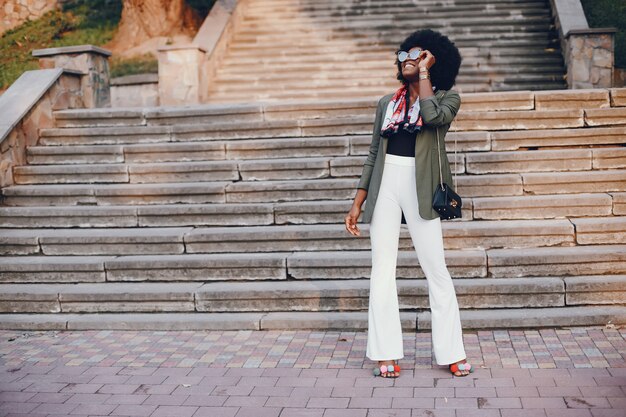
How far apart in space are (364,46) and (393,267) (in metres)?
8.76

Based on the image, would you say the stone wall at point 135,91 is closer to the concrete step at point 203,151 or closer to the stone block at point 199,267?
the concrete step at point 203,151

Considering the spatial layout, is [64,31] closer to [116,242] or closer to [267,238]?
[116,242]

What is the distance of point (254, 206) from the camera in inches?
265

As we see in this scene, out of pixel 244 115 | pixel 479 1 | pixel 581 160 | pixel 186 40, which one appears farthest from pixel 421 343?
pixel 186 40

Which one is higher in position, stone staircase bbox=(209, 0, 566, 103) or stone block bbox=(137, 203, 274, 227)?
stone staircase bbox=(209, 0, 566, 103)

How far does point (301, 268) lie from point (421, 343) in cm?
133

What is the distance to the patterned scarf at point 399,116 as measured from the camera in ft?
14.1

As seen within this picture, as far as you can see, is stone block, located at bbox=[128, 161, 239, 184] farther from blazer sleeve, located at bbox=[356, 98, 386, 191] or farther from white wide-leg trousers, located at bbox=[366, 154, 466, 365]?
white wide-leg trousers, located at bbox=[366, 154, 466, 365]

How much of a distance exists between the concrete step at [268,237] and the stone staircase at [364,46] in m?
5.03

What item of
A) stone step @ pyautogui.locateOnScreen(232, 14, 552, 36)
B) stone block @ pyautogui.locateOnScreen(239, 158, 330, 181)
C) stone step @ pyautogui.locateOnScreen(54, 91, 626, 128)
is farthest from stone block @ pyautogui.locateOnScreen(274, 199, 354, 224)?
stone step @ pyautogui.locateOnScreen(232, 14, 552, 36)

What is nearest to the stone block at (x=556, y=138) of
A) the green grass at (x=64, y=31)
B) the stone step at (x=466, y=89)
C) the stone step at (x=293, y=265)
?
the stone step at (x=293, y=265)

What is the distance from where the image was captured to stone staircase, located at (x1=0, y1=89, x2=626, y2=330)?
5734 millimetres

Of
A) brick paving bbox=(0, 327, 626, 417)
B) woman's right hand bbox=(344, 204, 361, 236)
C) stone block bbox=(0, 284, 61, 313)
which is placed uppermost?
woman's right hand bbox=(344, 204, 361, 236)

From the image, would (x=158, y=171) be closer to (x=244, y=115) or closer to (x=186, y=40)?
(x=244, y=115)
